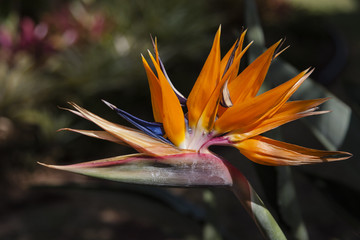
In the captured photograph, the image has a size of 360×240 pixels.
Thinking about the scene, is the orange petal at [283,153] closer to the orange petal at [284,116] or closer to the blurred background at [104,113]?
the orange petal at [284,116]

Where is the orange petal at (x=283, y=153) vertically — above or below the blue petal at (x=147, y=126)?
above

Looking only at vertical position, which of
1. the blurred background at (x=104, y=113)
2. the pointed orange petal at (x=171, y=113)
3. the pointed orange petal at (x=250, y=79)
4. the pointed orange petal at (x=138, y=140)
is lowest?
the blurred background at (x=104, y=113)

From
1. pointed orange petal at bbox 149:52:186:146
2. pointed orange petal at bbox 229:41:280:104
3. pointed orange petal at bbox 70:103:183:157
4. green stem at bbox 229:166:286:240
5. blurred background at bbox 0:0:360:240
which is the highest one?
pointed orange petal at bbox 229:41:280:104

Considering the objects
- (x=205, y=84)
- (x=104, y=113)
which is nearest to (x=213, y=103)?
(x=205, y=84)

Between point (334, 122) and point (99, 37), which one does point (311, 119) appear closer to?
point (334, 122)

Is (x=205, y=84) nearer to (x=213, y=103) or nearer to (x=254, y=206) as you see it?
(x=213, y=103)

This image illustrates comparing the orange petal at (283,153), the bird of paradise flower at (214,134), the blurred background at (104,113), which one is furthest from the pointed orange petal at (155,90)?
the blurred background at (104,113)

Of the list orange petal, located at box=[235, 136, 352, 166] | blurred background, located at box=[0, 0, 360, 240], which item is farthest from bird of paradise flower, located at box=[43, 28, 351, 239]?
blurred background, located at box=[0, 0, 360, 240]

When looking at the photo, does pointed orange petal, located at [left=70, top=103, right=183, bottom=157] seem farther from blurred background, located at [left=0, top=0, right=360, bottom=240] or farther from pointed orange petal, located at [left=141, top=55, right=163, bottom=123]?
blurred background, located at [left=0, top=0, right=360, bottom=240]
